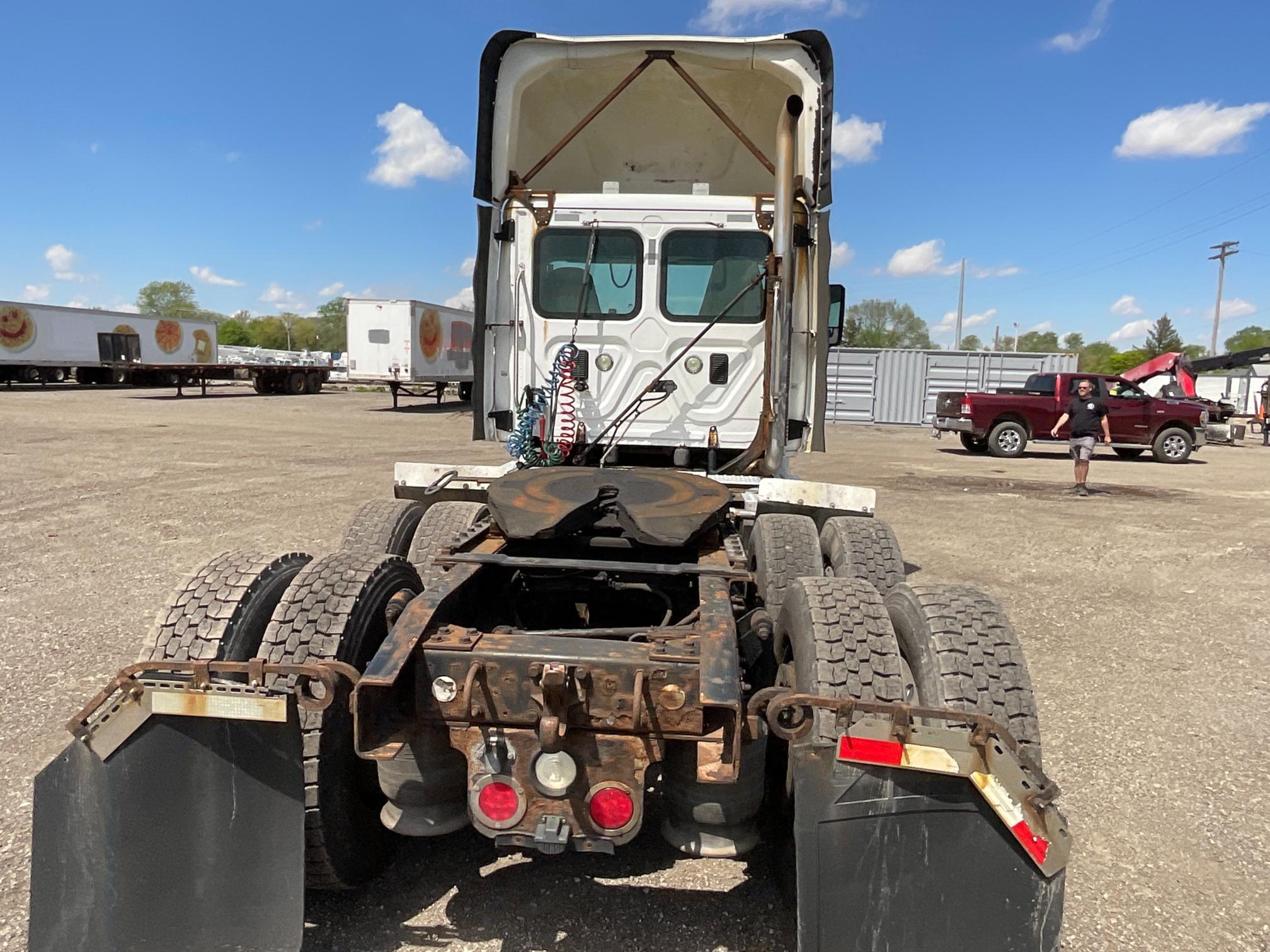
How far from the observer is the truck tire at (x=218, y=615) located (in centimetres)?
244

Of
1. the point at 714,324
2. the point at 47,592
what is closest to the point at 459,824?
the point at 714,324

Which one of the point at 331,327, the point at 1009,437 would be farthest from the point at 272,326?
the point at 1009,437

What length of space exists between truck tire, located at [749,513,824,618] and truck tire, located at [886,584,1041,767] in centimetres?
129

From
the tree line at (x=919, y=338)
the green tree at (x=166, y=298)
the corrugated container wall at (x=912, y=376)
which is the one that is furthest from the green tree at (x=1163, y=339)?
the green tree at (x=166, y=298)

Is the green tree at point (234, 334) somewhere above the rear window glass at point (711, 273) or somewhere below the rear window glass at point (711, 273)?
above

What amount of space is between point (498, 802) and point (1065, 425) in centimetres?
1742

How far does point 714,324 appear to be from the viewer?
16.6ft

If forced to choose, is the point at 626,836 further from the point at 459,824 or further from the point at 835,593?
the point at 835,593

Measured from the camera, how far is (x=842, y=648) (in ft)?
7.61

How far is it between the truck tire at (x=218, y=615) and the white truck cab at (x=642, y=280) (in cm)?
235

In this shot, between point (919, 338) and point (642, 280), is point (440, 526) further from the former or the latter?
point (919, 338)

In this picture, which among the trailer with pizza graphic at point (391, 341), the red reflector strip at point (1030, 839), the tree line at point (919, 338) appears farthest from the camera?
the tree line at point (919, 338)

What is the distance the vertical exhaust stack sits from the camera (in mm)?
4043

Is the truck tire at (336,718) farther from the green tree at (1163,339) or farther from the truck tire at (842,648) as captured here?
the green tree at (1163,339)
